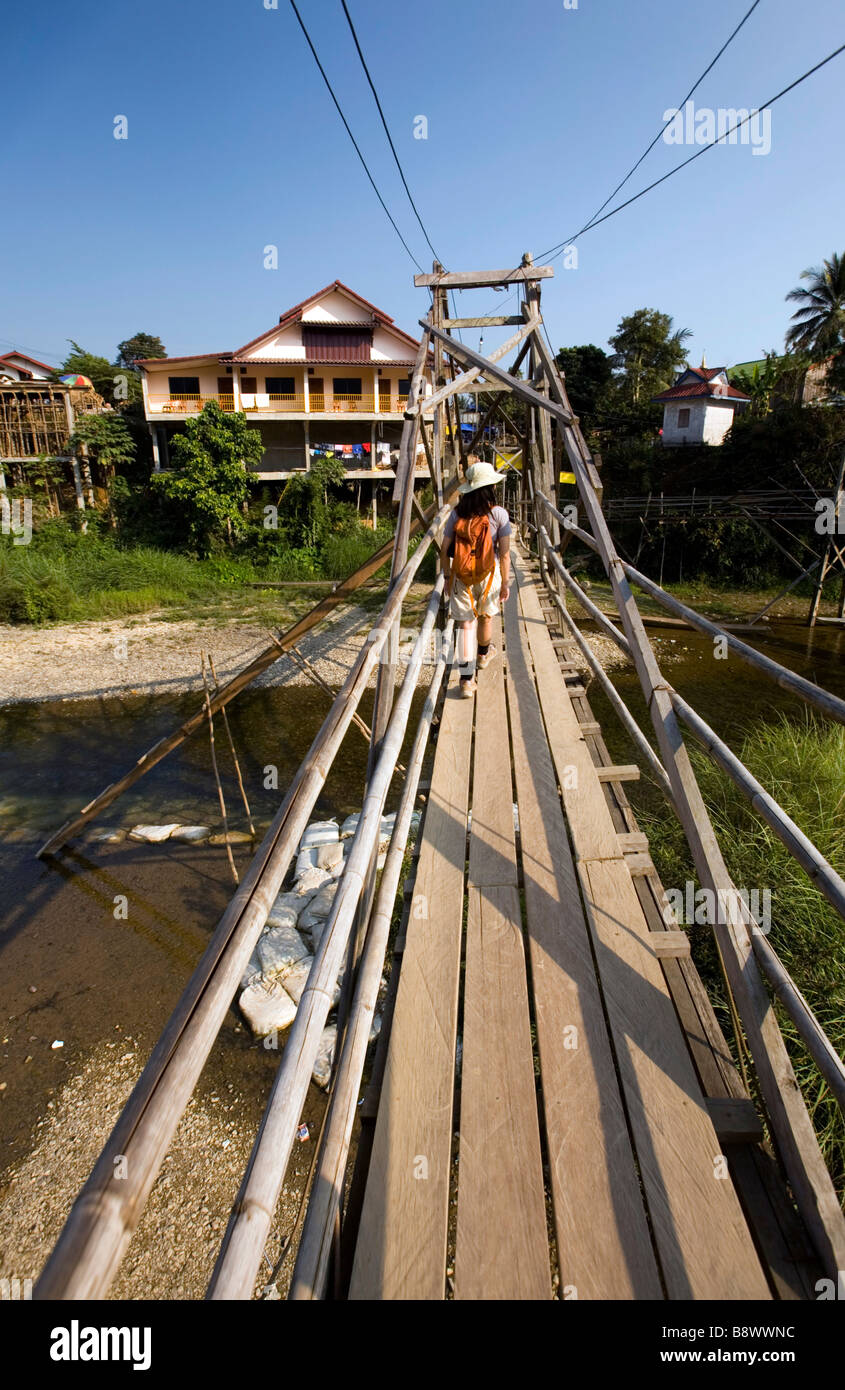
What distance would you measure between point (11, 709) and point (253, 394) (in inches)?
616

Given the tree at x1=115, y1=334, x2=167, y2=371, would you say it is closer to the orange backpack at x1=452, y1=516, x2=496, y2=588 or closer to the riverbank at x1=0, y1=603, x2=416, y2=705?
the riverbank at x1=0, y1=603, x2=416, y2=705

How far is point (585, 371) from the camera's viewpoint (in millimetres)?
32375

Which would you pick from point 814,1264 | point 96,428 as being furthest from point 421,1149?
point 96,428

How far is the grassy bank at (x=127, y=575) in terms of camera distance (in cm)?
1541

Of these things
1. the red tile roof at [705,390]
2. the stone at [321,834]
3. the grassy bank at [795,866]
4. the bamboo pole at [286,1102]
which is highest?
the red tile roof at [705,390]

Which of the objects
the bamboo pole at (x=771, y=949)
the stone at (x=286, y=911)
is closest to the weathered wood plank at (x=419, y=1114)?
the bamboo pole at (x=771, y=949)

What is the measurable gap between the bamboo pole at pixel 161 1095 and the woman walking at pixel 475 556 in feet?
10.2

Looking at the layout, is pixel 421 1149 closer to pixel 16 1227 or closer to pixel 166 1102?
pixel 166 1102

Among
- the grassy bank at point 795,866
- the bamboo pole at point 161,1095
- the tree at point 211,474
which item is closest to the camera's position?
the bamboo pole at point 161,1095

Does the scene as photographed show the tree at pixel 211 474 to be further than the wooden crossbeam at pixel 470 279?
Yes

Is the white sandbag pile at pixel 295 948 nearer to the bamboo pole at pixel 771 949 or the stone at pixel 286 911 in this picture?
the stone at pixel 286 911

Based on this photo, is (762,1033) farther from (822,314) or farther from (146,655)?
(822,314)

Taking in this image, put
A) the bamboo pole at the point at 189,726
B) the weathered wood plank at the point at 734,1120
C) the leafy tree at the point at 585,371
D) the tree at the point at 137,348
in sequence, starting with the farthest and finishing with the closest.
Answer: the tree at the point at 137,348 < the leafy tree at the point at 585,371 < the bamboo pole at the point at 189,726 < the weathered wood plank at the point at 734,1120

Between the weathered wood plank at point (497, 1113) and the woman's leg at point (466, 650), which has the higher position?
the woman's leg at point (466, 650)
